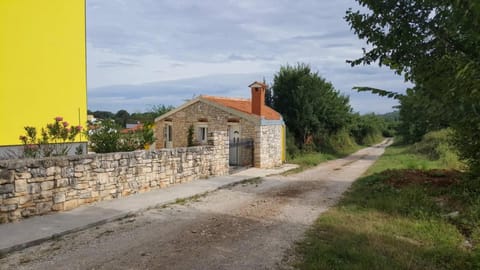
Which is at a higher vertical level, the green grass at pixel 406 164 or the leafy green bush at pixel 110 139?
the leafy green bush at pixel 110 139

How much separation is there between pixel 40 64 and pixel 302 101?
19.3 metres

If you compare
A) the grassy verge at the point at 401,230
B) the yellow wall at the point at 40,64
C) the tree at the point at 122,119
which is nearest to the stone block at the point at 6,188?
the yellow wall at the point at 40,64

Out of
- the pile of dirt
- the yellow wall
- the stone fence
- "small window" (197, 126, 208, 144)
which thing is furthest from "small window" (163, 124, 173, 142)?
the pile of dirt

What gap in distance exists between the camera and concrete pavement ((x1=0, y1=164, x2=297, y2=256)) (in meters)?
6.35

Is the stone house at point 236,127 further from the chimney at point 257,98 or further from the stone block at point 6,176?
the stone block at point 6,176

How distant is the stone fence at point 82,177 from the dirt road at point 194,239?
1575mm

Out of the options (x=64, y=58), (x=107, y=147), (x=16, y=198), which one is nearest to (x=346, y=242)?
(x=16, y=198)

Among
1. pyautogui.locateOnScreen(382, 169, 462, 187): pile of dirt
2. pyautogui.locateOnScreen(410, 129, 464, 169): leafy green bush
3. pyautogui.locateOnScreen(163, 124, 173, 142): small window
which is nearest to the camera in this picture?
pyautogui.locateOnScreen(382, 169, 462, 187): pile of dirt

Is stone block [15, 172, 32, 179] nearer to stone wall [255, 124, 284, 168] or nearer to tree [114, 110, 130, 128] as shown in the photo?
tree [114, 110, 130, 128]

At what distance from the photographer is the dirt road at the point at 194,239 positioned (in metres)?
5.37

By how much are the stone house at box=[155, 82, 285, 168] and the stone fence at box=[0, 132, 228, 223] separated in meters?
5.86

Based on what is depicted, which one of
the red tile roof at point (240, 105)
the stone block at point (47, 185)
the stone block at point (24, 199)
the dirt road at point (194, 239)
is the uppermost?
the red tile roof at point (240, 105)

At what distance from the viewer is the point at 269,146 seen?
2053cm

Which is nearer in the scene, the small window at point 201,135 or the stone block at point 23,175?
the stone block at point 23,175
